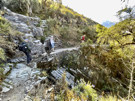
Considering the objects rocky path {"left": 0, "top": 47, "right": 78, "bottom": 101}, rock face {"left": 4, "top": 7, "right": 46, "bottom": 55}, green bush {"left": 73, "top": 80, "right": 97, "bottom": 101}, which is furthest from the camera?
rock face {"left": 4, "top": 7, "right": 46, "bottom": 55}

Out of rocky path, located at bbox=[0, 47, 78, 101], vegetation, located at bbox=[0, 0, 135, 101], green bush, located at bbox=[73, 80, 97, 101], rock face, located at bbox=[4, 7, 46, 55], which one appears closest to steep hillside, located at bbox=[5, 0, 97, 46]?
vegetation, located at bbox=[0, 0, 135, 101]

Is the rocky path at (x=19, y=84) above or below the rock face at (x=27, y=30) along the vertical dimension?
below

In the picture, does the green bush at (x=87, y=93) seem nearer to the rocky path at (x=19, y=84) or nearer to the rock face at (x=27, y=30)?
the rocky path at (x=19, y=84)

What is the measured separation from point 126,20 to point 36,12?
11288 mm

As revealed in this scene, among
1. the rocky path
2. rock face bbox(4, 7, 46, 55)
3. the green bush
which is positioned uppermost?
rock face bbox(4, 7, 46, 55)

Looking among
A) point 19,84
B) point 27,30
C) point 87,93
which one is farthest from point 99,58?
point 27,30

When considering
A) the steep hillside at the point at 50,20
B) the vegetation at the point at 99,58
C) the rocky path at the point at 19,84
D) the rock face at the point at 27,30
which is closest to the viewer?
the rocky path at the point at 19,84

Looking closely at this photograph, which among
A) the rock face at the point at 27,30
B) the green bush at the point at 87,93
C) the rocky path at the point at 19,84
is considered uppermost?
the rock face at the point at 27,30

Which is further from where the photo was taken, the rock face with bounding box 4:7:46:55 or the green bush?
the rock face with bounding box 4:7:46:55

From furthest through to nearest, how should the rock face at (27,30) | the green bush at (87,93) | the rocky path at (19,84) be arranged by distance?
the rock face at (27,30) < the green bush at (87,93) < the rocky path at (19,84)

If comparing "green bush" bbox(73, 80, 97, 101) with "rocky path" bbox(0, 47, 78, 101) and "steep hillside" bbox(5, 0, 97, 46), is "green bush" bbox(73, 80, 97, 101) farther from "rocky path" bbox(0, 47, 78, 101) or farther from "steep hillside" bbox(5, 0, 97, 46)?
"steep hillside" bbox(5, 0, 97, 46)

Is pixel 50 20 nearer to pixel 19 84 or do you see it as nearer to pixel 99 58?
pixel 99 58

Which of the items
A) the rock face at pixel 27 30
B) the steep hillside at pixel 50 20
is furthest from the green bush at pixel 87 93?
the steep hillside at pixel 50 20

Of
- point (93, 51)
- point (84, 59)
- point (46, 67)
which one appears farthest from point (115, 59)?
point (46, 67)
